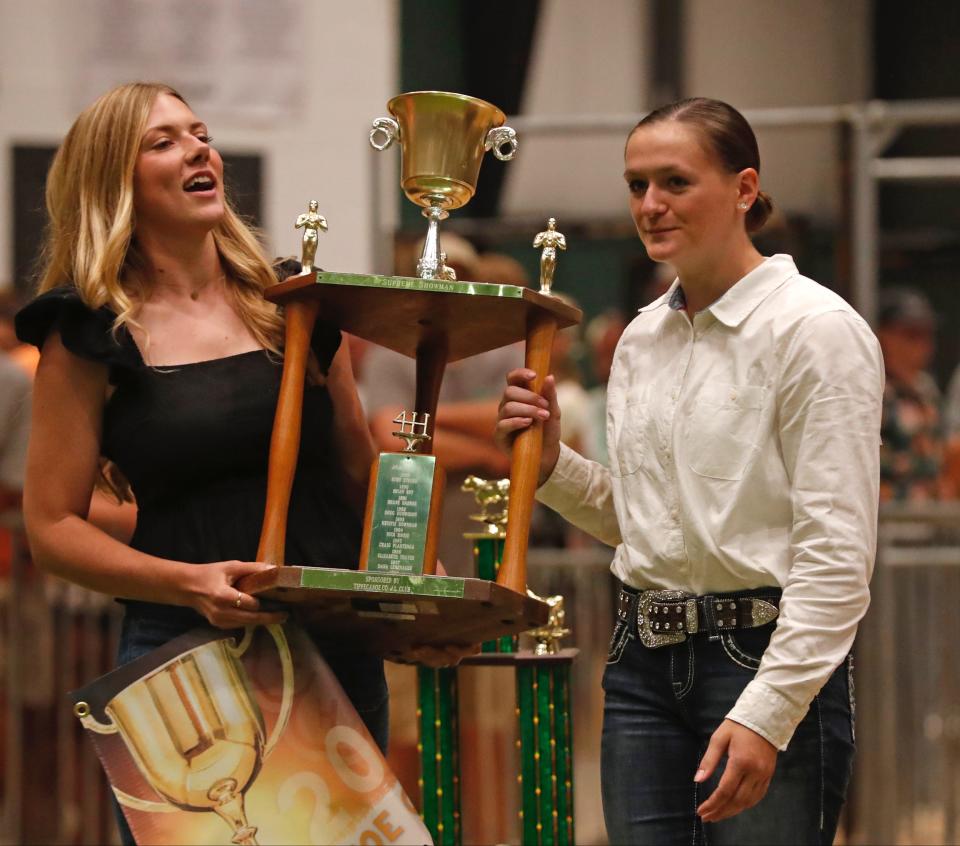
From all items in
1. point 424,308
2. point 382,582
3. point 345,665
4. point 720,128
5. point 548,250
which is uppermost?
point 720,128

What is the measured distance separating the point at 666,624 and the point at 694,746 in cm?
19

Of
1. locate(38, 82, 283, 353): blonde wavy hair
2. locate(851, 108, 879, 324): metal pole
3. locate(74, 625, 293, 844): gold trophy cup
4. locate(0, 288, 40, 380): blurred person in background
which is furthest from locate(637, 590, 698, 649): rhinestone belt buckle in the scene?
locate(0, 288, 40, 380): blurred person in background

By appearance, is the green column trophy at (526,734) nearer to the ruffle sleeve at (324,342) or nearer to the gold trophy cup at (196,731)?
the ruffle sleeve at (324,342)

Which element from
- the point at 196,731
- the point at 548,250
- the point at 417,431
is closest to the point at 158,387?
the point at 417,431

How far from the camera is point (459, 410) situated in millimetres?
4164

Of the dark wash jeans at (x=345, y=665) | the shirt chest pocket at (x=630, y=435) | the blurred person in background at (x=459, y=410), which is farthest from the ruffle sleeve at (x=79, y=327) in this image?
the blurred person in background at (x=459, y=410)

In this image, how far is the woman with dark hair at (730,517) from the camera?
202cm

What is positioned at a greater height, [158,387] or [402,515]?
[158,387]

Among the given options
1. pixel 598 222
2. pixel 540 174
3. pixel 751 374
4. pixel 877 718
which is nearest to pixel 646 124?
pixel 751 374

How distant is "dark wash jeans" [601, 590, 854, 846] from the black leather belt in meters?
0.02

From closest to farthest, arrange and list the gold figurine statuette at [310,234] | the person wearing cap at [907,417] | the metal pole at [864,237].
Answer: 1. the gold figurine statuette at [310,234]
2. the metal pole at [864,237]
3. the person wearing cap at [907,417]

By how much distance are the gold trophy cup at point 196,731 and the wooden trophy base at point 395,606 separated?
15 cm

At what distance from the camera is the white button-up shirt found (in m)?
2.01

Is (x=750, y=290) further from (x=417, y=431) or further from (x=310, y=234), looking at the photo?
(x=310, y=234)
